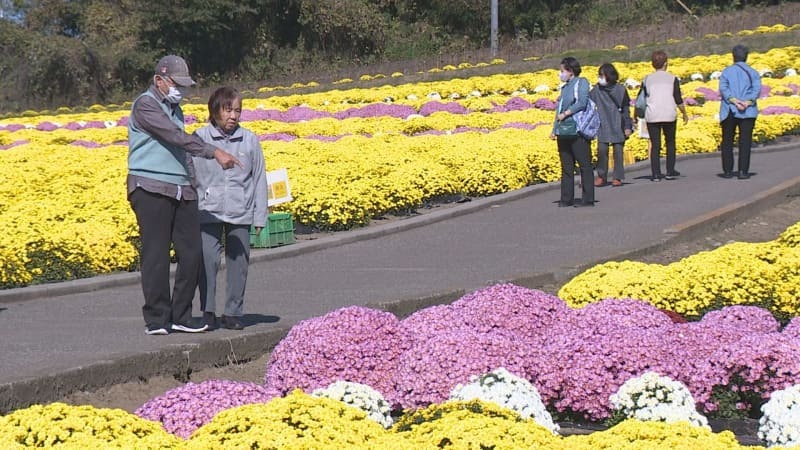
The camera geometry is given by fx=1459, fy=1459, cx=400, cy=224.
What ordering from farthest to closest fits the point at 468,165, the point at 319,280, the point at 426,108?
the point at 426,108 < the point at 468,165 < the point at 319,280

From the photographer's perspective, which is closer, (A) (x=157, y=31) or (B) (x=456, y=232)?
(B) (x=456, y=232)

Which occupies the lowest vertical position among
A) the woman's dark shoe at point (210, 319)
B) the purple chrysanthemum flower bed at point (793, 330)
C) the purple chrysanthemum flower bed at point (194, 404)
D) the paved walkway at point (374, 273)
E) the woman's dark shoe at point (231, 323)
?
the paved walkway at point (374, 273)

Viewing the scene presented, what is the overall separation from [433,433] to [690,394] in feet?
5.74

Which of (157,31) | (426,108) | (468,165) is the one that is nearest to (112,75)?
(157,31)

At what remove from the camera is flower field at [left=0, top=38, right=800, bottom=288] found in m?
12.2

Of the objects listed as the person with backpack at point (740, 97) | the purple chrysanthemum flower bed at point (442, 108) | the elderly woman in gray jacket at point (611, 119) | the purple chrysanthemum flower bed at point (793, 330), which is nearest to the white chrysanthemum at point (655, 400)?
the purple chrysanthemum flower bed at point (793, 330)

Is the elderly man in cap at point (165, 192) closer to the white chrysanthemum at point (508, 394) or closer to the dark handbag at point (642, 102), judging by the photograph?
the white chrysanthemum at point (508, 394)

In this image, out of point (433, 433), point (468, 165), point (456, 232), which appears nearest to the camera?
point (433, 433)

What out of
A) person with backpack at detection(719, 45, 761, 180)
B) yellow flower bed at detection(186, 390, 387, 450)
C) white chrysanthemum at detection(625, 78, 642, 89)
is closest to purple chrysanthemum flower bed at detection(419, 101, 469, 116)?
white chrysanthemum at detection(625, 78, 642, 89)

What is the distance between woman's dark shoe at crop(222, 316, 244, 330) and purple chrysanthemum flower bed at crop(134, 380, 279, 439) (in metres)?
2.54

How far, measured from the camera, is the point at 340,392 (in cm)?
598

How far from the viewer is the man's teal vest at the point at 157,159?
27.8 feet

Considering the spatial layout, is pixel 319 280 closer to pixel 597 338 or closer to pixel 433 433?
pixel 597 338

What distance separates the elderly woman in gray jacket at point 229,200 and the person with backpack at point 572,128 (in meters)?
6.63
